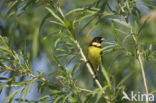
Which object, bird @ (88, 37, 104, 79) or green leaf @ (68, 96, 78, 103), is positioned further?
bird @ (88, 37, 104, 79)

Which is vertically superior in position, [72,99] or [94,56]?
[72,99]

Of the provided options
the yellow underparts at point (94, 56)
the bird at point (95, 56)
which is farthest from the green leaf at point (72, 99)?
the yellow underparts at point (94, 56)

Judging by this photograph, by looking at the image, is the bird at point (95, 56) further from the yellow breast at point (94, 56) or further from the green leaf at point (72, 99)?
the green leaf at point (72, 99)

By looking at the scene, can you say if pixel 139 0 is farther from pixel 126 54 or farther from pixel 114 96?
pixel 114 96

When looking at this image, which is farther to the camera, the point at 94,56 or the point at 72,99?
the point at 94,56

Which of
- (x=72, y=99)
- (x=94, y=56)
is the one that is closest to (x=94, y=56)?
(x=94, y=56)

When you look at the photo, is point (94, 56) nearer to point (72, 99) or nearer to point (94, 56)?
point (94, 56)

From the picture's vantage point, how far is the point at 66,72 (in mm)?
2311

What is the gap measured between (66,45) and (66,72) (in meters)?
0.50

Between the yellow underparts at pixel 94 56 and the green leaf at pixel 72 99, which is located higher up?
the green leaf at pixel 72 99

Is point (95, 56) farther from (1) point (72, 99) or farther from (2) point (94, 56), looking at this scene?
(1) point (72, 99)

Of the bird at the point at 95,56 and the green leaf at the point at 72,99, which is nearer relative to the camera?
the green leaf at the point at 72,99

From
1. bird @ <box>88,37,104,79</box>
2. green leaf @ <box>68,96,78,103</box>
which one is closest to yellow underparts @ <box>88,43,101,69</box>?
bird @ <box>88,37,104,79</box>

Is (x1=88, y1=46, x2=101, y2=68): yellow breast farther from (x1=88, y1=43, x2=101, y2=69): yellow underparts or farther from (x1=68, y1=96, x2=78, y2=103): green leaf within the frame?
(x1=68, y1=96, x2=78, y2=103): green leaf
